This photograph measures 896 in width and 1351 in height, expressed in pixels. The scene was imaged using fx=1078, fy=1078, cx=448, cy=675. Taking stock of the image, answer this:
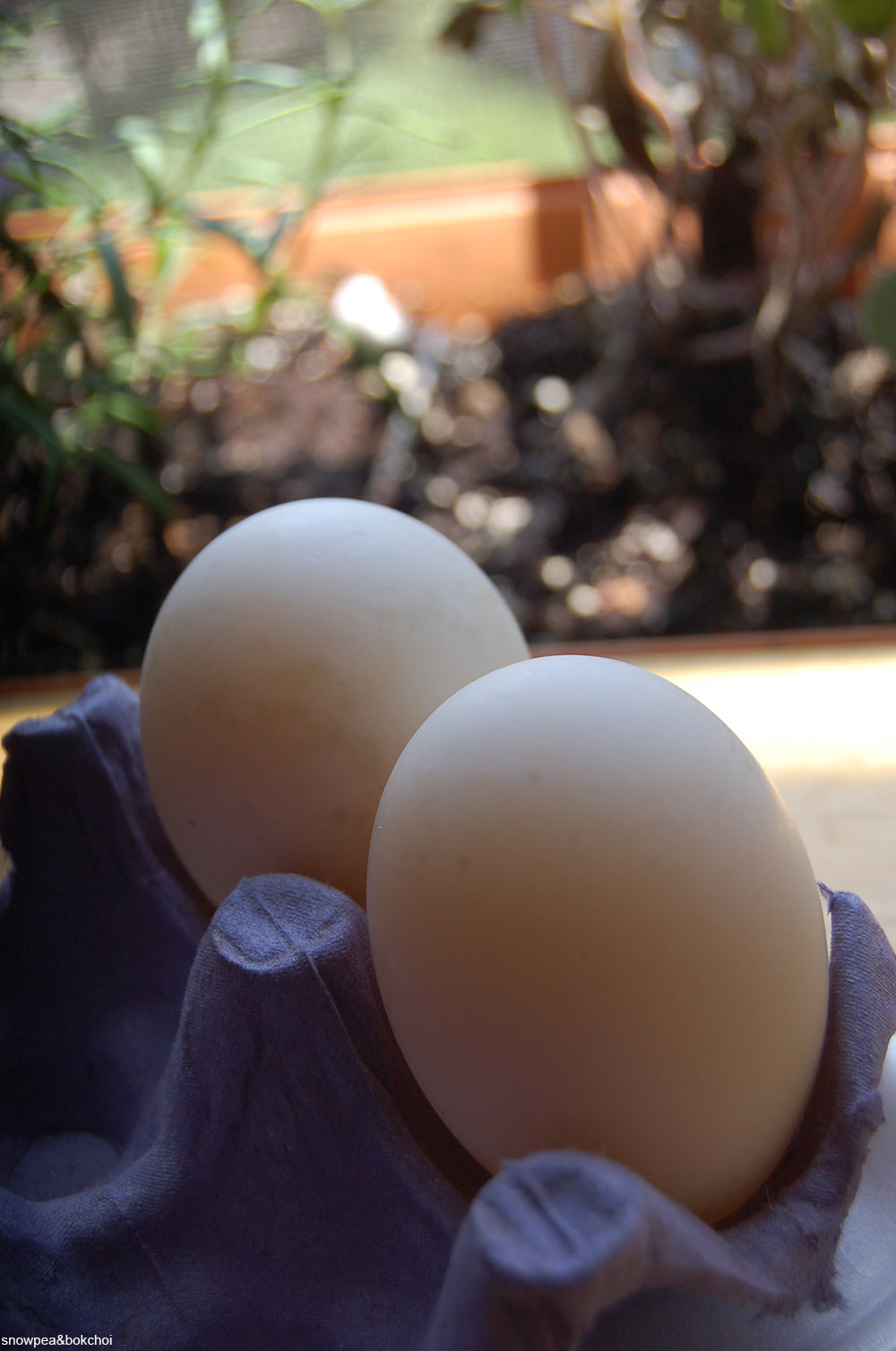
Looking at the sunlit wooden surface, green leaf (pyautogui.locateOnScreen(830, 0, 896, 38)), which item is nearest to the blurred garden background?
the sunlit wooden surface

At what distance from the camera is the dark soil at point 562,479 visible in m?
1.18

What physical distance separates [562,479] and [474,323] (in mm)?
346

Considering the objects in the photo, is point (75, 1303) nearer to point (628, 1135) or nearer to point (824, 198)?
point (628, 1135)

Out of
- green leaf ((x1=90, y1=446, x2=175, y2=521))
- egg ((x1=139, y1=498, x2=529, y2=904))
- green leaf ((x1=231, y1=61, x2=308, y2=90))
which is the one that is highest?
green leaf ((x1=231, y1=61, x2=308, y2=90))

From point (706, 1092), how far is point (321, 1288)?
182 millimetres

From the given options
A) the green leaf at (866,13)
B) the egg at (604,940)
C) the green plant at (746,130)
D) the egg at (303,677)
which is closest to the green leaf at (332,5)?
the green plant at (746,130)

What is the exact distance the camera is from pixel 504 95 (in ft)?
4.89

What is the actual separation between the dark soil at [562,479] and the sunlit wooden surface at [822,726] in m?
0.11

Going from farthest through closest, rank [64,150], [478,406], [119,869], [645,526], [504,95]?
[504,95] < [478,406] < [645,526] < [64,150] < [119,869]

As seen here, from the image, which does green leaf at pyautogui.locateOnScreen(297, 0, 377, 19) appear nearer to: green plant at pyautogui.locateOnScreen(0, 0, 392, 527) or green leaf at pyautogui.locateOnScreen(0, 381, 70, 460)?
green plant at pyautogui.locateOnScreen(0, 0, 392, 527)

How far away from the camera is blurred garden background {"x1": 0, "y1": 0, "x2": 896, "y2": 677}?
1.10 metres

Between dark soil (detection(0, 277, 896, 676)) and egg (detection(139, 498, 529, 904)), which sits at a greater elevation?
egg (detection(139, 498, 529, 904))

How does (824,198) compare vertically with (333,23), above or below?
below

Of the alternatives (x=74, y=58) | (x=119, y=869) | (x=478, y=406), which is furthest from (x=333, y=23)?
(x=119, y=869)
